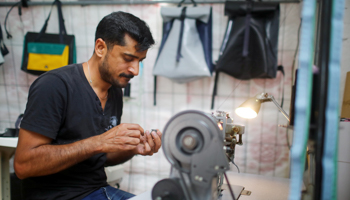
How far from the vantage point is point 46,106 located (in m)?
1.09

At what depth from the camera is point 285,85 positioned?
2.11 metres

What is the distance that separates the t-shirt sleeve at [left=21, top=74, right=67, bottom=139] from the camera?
1.05 m

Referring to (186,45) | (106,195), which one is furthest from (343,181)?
(186,45)

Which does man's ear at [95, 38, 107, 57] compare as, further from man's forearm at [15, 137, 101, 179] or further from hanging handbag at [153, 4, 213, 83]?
hanging handbag at [153, 4, 213, 83]

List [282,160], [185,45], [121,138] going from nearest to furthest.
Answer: [121,138] < [185,45] < [282,160]

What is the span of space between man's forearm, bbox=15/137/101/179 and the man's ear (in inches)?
19.1

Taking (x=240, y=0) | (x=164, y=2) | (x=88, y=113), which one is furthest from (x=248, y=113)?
(x=164, y=2)

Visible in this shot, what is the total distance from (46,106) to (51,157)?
21cm

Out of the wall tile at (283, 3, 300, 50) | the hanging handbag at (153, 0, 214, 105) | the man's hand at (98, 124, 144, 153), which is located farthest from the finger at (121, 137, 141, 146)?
the wall tile at (283, 3, 300, 50)

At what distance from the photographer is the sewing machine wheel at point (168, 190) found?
0.70 metres

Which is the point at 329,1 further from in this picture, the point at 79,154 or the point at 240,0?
the point at 240,0

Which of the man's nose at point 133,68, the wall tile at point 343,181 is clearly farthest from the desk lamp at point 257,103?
the man's nose at point 133,68

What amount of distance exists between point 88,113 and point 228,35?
1.29 meters

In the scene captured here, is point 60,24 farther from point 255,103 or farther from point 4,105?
point 255,103
